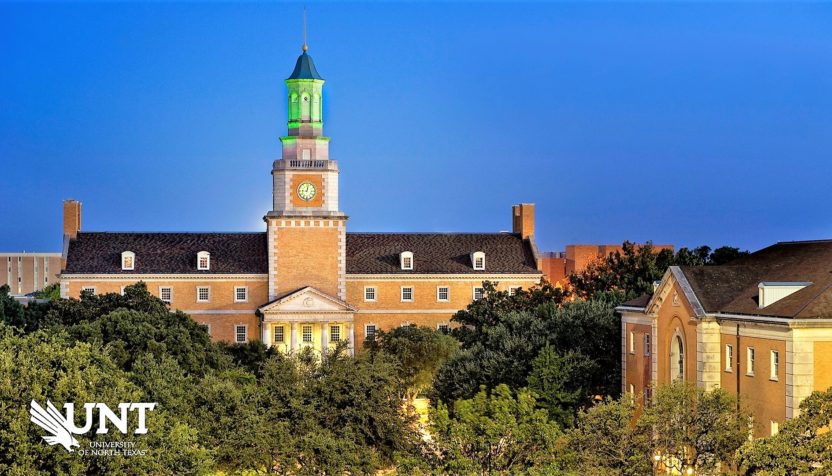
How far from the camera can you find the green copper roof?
334 feet

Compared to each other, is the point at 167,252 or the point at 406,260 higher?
the point at 167,252

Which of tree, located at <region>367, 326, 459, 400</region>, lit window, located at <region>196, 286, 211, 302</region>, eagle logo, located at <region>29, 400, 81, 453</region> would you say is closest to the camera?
eagle logo, located at <region>29, 400, 81, 453</region>

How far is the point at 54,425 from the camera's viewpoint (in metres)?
36.7

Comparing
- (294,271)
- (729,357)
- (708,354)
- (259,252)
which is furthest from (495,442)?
(259,252)

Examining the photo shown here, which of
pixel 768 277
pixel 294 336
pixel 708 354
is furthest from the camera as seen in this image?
pixel 294 336

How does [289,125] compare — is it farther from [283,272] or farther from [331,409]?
[331,409]

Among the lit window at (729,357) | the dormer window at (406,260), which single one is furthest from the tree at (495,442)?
the dormer window at (406,260)

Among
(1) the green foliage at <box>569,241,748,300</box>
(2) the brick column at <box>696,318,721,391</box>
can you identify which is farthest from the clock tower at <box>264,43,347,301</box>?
(2) the brick column at <box>696,318,721,391</box>

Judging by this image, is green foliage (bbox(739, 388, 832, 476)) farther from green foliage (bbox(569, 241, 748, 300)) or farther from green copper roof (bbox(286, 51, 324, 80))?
green copper roof (bbox(286, 51, 324, 80))

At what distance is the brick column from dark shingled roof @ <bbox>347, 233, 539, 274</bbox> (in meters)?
55.9

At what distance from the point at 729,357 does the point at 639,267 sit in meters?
33.6

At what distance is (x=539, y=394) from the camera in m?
60.2

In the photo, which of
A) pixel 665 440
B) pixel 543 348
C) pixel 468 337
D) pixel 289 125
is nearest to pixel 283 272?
pixel 289 125

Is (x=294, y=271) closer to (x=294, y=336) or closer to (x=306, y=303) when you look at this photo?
(x=306, y=303)
